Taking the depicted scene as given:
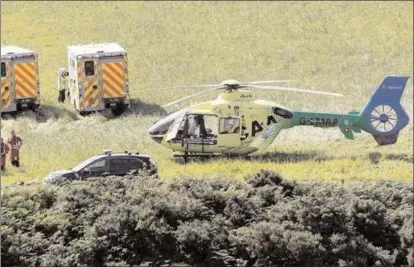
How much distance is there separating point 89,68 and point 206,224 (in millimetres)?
13218

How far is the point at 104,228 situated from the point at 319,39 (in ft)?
79.4

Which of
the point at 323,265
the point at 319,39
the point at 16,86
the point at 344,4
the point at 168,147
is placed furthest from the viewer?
the point at 344,4

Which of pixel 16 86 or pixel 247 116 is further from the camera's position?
pixel 16 86

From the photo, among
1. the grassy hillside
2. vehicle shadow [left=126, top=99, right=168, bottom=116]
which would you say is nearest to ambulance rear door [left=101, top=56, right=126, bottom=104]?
vehicle shadow [left=126, top=99, right=168, bottom=116]

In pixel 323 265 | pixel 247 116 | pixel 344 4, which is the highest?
pixel 344 4

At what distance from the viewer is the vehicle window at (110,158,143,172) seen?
82.5ft

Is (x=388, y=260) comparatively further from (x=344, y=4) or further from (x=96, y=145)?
(x=344, y=4)

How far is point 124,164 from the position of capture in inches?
992

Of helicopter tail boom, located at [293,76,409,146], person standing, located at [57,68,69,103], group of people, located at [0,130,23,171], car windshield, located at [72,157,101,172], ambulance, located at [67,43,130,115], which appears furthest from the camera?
person standing, located at [57,68,69,103]

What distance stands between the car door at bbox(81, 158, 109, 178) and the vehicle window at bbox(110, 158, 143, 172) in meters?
0.14

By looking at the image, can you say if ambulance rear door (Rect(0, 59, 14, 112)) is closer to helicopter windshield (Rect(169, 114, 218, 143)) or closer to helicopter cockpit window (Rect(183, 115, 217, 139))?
helicopter windshield (Rect(169, 114, 218, 143))

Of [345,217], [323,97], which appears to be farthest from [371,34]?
[345,217]

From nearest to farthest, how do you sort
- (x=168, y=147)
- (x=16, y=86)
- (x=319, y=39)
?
(x=168, y=147) < (x=16, y=86) < (x=319, y=39)

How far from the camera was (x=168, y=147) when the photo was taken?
2834cm
